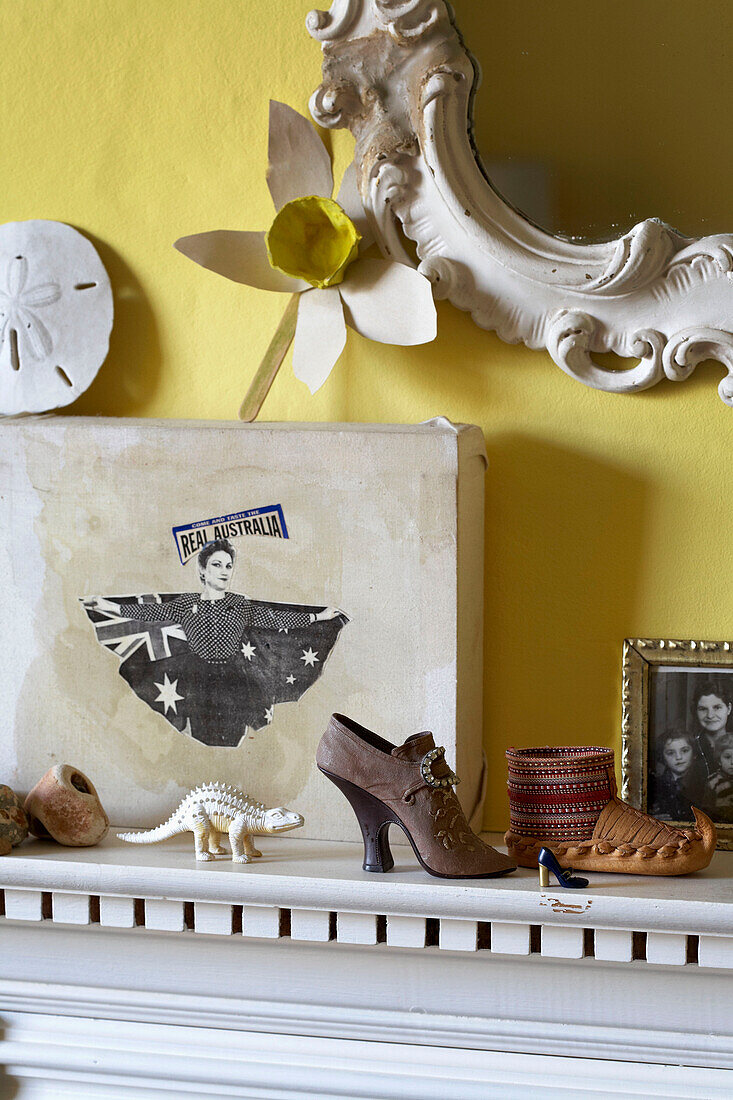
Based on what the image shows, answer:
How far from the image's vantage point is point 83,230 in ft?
3.51

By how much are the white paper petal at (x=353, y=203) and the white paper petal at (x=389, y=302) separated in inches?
1.3

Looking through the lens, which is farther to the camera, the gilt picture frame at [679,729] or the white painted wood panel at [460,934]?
the gilt picture frame at [679,729]

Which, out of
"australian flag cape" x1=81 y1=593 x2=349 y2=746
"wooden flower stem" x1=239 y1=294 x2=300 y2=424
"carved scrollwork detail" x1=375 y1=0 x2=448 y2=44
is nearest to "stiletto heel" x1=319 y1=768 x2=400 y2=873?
"australian flag cape" x1=81 y1=593 x2=349 y2=746

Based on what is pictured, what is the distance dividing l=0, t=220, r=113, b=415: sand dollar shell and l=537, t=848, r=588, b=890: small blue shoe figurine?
2.04ft

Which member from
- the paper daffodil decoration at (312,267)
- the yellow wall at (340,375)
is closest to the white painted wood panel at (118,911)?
the yellow wall at (340,375)

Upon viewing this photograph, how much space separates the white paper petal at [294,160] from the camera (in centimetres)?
96

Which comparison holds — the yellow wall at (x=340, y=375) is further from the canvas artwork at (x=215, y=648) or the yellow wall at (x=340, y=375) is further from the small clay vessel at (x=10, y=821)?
the small clay vessel at (x=10, y=821)

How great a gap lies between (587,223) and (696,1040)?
691 mm

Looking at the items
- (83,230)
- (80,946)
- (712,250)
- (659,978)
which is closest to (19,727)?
(80,946)

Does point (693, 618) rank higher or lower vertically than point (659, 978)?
higher

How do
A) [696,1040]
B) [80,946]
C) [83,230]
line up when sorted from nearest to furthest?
[696,1040], [80,946], [83,230]

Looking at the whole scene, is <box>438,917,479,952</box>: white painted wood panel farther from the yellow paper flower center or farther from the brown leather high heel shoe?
the yellow paper flower center

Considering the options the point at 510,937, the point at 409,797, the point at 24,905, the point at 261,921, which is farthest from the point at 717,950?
the point at 24,905

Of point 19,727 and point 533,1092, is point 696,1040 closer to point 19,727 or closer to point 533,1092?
point 533,1092
